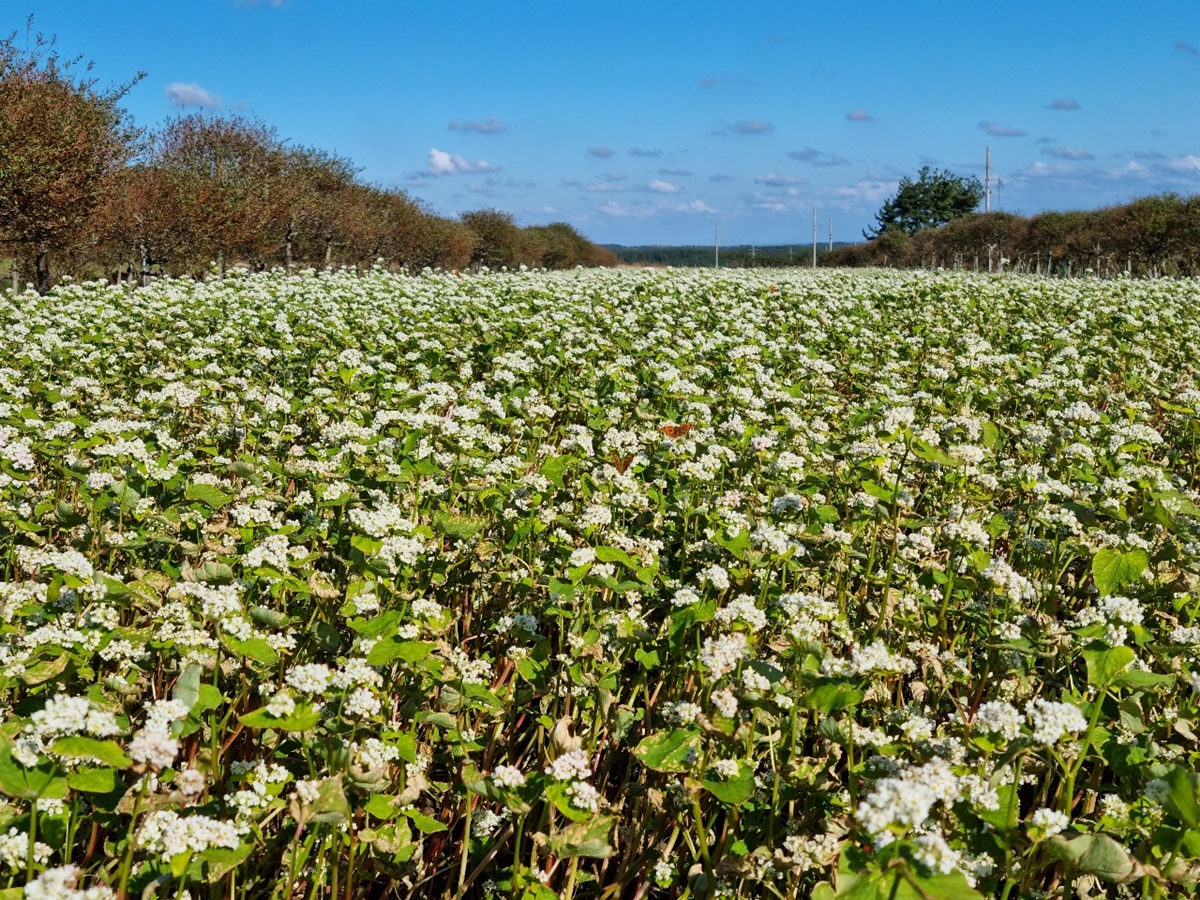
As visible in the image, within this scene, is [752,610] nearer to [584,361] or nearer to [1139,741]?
[1139,741]

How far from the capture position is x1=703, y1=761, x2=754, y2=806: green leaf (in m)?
2.59

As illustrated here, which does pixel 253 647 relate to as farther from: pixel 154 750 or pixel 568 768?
pixel 568 768

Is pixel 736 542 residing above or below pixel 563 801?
above

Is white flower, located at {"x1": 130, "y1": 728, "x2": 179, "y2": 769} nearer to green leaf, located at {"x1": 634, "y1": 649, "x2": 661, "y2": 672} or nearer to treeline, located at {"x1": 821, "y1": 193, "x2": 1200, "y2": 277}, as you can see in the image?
green leaf, located at {"x1": 634, "y1": 649, "x2": 661, "y2": 672}

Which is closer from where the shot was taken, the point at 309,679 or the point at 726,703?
the point at 309,679

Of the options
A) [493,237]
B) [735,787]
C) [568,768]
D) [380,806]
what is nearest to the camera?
[568,768]

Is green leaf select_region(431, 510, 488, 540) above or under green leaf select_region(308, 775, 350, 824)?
above

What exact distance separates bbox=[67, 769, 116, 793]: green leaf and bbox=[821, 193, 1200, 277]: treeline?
35.6 metres

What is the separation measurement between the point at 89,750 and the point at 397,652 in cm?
88

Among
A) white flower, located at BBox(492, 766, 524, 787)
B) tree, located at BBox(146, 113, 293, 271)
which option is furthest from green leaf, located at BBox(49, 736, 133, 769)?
tree, located at BBox(146, 113, 293, 271)

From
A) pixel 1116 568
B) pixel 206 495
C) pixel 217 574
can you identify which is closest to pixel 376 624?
pixel 217 574

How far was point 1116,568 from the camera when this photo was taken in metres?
3.55

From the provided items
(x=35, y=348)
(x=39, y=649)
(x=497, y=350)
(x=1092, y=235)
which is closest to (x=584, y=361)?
(x=497, y=350)

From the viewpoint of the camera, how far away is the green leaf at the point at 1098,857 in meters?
2.05
